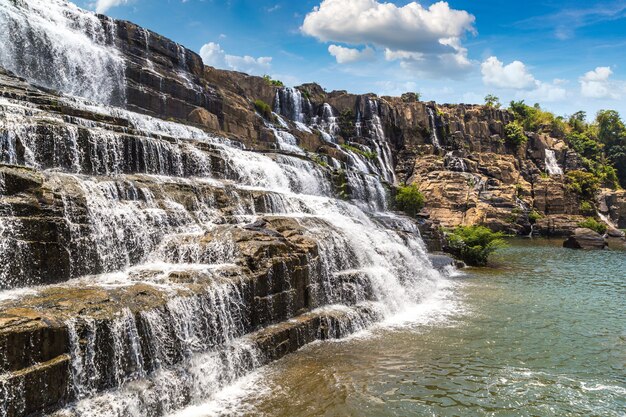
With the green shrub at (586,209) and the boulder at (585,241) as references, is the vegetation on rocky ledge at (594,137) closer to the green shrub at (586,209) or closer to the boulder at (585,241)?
the green shrub at (586,209)

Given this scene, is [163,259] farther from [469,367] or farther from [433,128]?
[433,128]

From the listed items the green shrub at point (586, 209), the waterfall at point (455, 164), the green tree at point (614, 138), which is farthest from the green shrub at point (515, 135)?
the green tree at point (614, 138)

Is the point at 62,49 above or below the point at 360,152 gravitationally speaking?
above

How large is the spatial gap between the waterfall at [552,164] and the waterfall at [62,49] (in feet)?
186

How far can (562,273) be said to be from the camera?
2306 cm

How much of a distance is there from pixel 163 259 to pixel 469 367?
8424 millimetres

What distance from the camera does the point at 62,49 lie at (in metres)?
25.5

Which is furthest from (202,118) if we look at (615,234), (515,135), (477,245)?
(515,135)

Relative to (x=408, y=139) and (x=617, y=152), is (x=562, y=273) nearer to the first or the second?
(x=408, y=139)

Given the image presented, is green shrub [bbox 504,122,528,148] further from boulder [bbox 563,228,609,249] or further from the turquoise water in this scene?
the turquoise water

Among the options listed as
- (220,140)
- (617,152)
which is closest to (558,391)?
(220,140)

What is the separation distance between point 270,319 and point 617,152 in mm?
77438

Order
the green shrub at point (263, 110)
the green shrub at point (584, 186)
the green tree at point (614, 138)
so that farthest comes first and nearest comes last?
1. the green tree at point (614, 138)
2. the green shrub at point (584, 186)
3. the green shrub at point (263, 110)

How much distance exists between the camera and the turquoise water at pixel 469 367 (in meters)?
8.16
